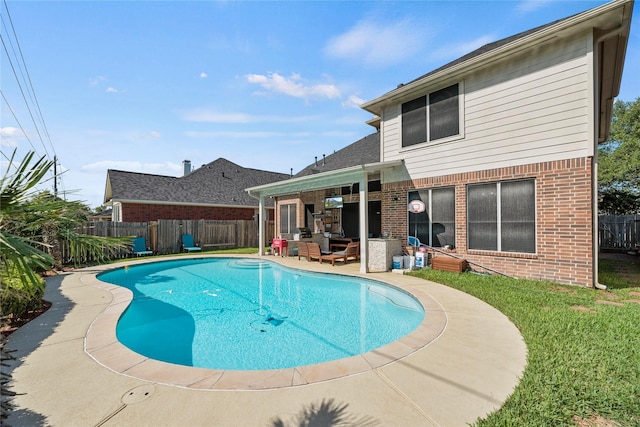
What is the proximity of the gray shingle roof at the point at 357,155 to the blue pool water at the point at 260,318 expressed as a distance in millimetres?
5827

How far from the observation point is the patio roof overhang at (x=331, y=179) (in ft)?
31.8

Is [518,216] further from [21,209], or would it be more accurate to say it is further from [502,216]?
[21,209]

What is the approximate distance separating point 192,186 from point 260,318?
709 inches

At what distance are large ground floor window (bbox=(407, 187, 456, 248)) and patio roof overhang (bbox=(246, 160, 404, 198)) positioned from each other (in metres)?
1.65

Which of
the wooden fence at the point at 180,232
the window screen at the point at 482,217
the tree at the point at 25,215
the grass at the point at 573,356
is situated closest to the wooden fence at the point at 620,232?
the grass at the point at 573,356

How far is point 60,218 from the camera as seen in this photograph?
2.46 metres

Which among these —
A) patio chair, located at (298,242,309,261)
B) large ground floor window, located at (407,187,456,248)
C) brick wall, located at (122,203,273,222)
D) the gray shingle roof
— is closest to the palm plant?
large ground floor window, located at (407,187,456,248)

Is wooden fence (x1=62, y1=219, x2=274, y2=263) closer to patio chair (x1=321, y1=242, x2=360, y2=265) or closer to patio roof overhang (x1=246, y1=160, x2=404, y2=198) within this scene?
patio roof overhang (x1=246, y1=160, x2=404, y2=198)

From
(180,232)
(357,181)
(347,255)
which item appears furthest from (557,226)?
(180,232)

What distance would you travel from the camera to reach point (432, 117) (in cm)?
970

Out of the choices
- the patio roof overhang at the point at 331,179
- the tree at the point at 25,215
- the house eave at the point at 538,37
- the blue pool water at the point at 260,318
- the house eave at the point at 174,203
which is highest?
the house eave at the point at 538,37

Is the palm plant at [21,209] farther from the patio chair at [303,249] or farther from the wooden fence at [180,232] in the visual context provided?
the wooden fence at [180,232]

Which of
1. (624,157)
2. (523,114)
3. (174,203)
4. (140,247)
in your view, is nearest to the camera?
(523,114)

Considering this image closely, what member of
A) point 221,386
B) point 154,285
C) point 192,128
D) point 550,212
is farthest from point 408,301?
point 192,128
